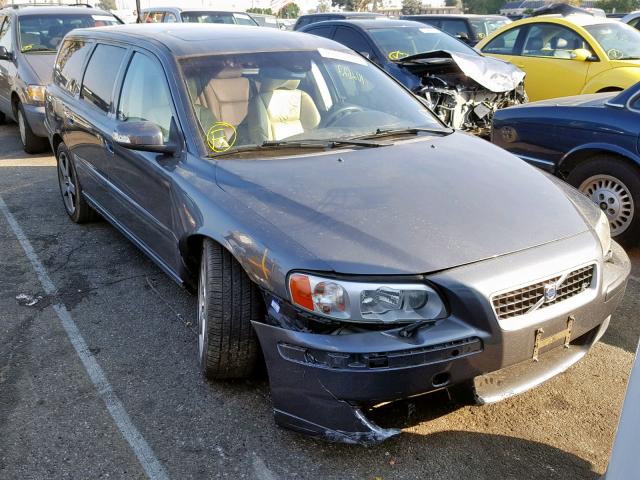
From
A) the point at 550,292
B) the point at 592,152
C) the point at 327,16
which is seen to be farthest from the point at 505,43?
the point at 550,292

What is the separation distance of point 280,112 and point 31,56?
617 centimetres

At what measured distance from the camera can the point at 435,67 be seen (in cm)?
755

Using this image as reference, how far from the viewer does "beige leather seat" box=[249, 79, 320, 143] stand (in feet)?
11.6

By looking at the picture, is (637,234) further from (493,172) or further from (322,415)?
(322,415)

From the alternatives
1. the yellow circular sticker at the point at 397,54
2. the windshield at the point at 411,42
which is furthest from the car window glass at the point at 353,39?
the yellow circular sticker at the point at 397,54

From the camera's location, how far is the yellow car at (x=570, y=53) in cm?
779

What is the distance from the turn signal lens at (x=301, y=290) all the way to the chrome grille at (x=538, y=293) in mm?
707

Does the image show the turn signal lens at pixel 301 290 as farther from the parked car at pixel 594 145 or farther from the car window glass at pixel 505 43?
the car window glass at pixel 505 43

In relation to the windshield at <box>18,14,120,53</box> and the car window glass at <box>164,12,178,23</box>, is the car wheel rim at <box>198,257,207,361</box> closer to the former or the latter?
the windshield at <box>18,14,120,53</box>

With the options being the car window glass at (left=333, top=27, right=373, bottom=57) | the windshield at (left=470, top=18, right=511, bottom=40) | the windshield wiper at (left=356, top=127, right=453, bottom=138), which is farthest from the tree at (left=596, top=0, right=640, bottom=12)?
the windshield wiper at (left=356, top=127, right=453, bottom=138)

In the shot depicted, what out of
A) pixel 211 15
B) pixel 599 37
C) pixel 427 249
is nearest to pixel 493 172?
pixel 427 249

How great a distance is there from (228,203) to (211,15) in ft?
36.4

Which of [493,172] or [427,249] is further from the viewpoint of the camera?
[493,172]

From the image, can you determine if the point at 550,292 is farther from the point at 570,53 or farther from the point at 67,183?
the point at 570,53
